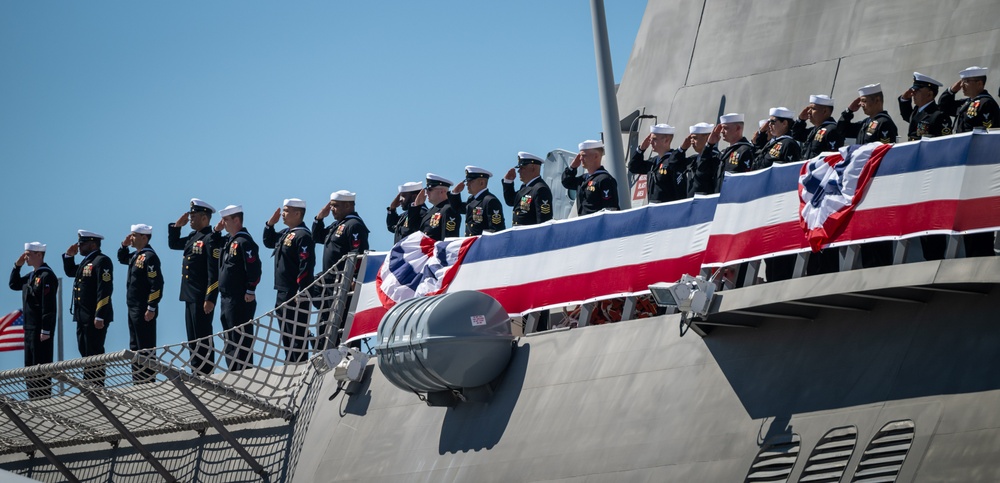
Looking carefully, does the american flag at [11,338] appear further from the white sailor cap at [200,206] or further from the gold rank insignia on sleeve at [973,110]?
the gold rank insignia on sleeve at [973,110]

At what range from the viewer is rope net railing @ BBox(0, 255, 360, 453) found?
9977 millimetres

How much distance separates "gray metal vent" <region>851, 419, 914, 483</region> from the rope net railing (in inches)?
188

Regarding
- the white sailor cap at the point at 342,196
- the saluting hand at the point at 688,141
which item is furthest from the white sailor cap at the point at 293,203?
the saluting hand at the point at 688,141

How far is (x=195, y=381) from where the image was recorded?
32.2 ft

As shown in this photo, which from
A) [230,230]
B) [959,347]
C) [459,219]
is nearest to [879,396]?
[959,347]

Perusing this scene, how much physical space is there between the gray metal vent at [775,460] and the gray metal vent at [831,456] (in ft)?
0.32

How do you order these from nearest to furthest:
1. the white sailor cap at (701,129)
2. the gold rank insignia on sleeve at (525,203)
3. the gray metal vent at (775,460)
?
the gray metal vent at (775,460), the white sailor cap at (701,129), the gold rank insignia on sleeve at (525,203)

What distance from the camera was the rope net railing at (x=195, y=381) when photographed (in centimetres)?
998

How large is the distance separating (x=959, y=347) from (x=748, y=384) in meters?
1.23

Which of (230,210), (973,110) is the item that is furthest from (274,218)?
(973,110)

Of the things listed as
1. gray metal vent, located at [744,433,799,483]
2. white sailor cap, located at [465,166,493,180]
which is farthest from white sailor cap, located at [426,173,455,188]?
gray metal vent, located at [744,433,799,483]

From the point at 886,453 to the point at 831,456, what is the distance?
0.31 m

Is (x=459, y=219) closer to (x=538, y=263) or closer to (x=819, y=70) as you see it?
(x=538, y=263)

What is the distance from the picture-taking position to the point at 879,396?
7.07m
